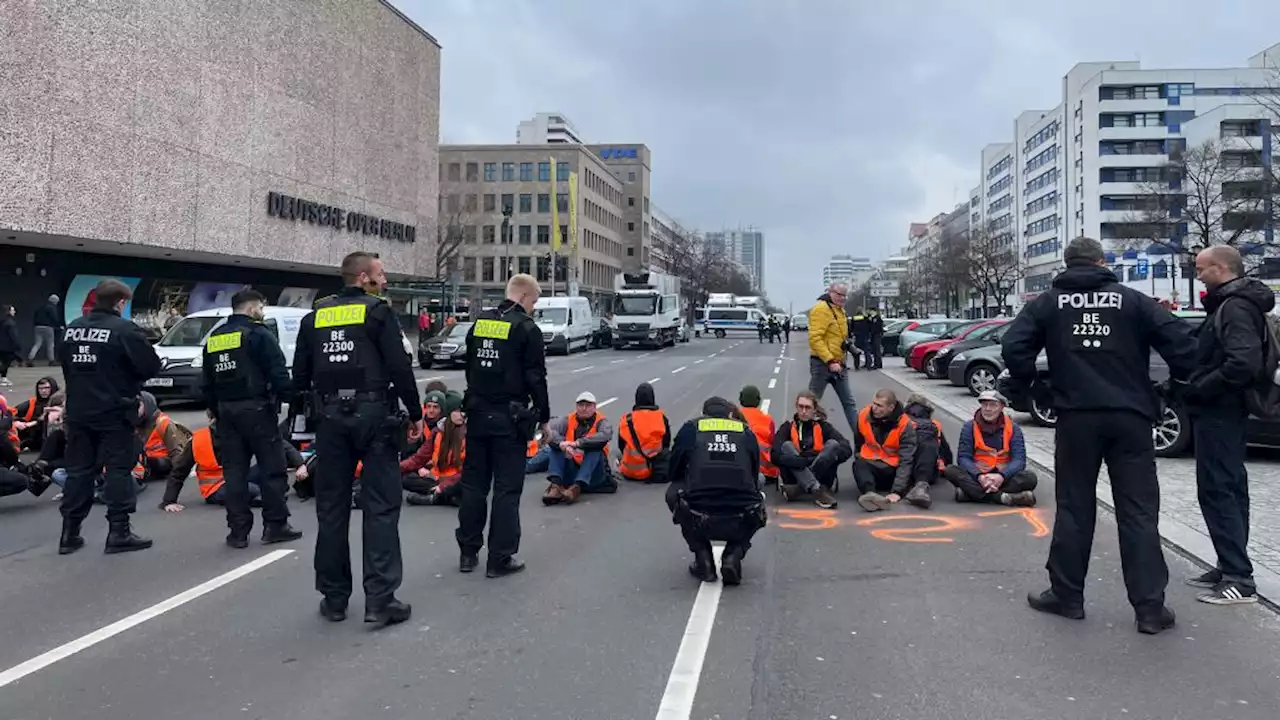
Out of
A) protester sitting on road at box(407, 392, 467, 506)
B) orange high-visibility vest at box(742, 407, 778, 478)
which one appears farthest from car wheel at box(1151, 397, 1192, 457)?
protester sitting on road at box(407, 392, 467, 506)

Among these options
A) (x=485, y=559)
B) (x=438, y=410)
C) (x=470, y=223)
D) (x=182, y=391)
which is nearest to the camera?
(x=485, y=559)

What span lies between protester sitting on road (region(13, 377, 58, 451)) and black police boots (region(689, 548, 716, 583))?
8.01 meters

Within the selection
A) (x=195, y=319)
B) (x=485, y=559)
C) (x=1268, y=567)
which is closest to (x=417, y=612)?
(x=485, y=559)

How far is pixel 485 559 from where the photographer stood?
20.5ft

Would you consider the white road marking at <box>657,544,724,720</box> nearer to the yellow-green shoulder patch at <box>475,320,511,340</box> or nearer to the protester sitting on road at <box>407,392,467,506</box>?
the yellow-green shoulder patch at <box>475,320,511,340</box>

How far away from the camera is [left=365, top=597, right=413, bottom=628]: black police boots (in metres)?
4.86

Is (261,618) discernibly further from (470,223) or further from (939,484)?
(470,223)

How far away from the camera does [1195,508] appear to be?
7641 mm

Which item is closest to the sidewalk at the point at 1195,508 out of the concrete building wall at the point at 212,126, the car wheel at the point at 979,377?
the car wheel at the point at 979,377

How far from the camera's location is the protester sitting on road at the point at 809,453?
8.12 meters

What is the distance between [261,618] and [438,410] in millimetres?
3899

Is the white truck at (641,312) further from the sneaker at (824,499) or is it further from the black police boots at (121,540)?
the black police boots at (121,540)

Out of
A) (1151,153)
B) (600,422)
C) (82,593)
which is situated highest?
(1151,153)

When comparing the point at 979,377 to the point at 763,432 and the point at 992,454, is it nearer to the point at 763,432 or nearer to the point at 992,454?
the point at 992,454
